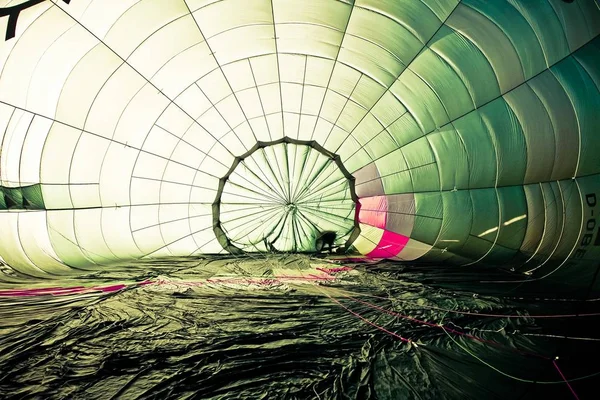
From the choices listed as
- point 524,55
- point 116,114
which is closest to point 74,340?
point 116,114

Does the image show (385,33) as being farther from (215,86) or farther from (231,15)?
(215,86)

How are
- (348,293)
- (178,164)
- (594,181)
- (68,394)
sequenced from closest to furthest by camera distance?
1. (68,394)
2. (348,293)
3. (594,181)
4. (178,164)

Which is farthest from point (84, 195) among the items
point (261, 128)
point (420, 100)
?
point (420, 100)

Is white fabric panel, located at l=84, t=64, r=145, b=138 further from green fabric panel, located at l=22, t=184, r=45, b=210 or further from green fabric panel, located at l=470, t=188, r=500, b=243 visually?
green fabric panel, located at l=470, t=188, r=500, b=243

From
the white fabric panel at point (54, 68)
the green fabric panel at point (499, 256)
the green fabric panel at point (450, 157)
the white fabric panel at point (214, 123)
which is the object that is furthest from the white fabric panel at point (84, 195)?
the green fabric panel at point (499, 256)

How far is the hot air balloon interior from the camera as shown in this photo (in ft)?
7.47

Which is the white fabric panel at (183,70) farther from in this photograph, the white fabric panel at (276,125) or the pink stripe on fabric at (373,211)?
the pink stripe on fabric at (373,211)

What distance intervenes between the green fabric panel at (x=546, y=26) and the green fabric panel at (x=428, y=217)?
2456mm

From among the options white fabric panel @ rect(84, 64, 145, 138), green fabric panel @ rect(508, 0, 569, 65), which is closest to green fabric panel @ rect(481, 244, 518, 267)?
green fabric panel @ rect(508, 0, 569, 65)

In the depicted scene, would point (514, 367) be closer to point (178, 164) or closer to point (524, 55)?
point (524, 55)

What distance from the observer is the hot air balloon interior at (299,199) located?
7.47 feet

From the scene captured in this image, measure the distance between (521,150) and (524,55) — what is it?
1.17 meters

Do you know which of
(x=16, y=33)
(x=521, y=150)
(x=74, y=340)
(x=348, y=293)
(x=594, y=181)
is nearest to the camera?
(x=74, y=340)

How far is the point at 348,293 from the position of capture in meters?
3.76
